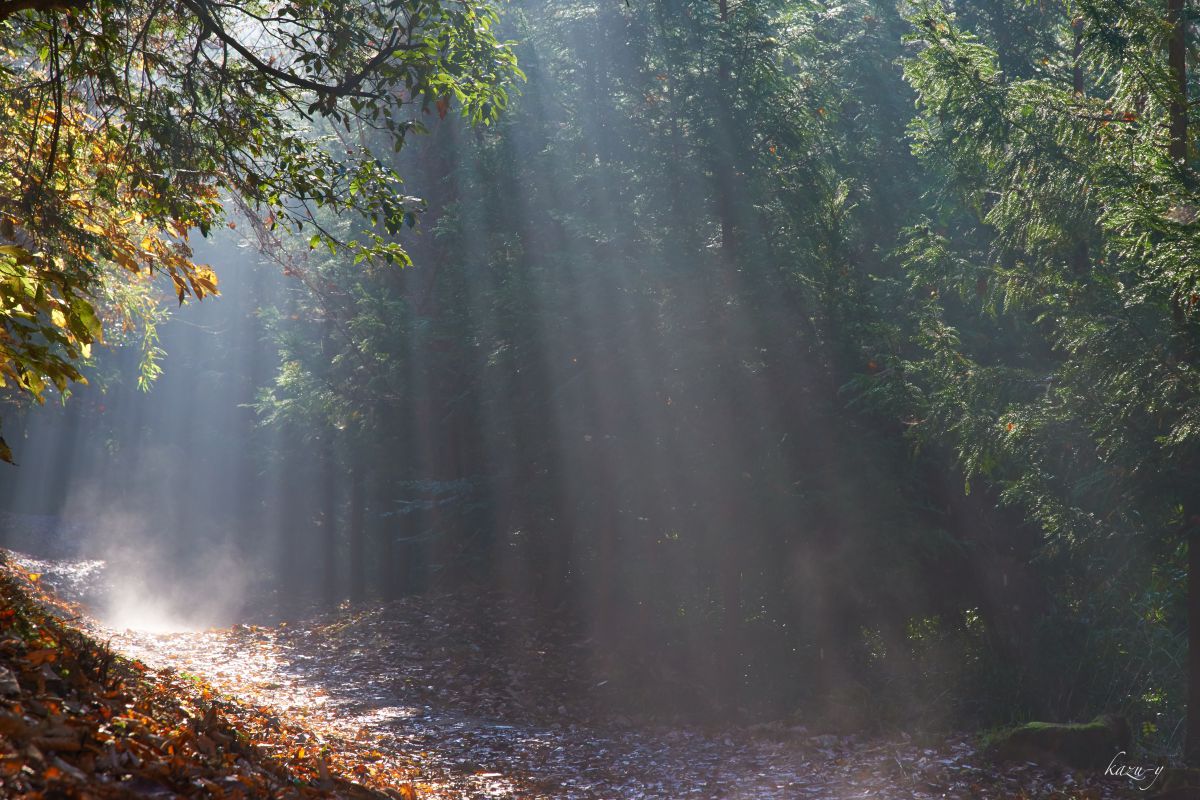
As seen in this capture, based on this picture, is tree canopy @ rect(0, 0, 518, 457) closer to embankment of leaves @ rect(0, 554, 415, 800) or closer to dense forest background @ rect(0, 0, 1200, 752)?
dense forest background @ rect(0, 0, 1200, 752)

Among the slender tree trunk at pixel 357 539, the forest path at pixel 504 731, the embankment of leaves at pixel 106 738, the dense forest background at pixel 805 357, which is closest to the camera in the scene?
the embankment of leaves at pixel 106 738

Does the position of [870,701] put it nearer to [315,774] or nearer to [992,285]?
[992,285]

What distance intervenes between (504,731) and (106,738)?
6656mm

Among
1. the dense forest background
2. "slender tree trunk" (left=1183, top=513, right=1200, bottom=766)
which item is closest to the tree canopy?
the dense forest background

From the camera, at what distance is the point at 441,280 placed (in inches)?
675

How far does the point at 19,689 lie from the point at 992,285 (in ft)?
28.0

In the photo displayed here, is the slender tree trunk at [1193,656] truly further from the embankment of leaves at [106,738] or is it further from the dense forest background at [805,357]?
the embankment of leaves at [106,738]

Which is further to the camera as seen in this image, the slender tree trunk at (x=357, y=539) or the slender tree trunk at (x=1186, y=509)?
the slender tree trunk at (x=357, y=539)

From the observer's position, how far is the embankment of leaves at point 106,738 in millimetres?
3555

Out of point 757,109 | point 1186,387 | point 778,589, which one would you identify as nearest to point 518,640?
point 778,589
